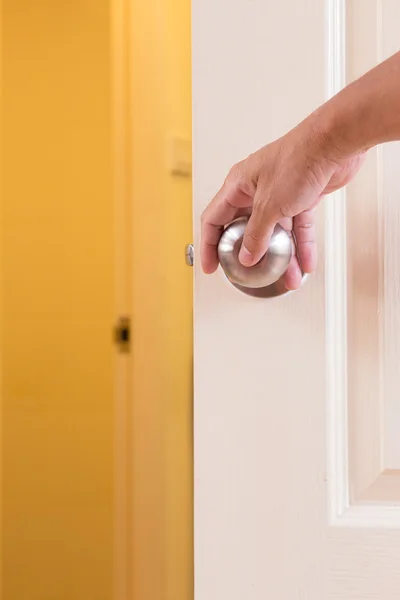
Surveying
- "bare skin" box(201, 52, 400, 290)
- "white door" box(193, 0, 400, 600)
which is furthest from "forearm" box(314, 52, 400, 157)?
"white door" box(193, 0, 400, 600)

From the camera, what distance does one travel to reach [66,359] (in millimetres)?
2230

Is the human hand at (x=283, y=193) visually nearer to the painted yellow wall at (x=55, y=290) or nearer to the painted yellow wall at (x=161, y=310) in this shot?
the painted yellow wall at (x=161, y=310)

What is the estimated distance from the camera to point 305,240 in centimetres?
55

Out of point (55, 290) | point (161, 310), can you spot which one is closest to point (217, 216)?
point (161, 310)

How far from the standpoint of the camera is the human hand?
18.5 inches

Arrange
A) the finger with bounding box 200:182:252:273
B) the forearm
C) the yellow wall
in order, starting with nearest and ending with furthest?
the forearm, the finger with bounding box 200:182:252:273, the yellow wall

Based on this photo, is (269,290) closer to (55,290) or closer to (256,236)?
(256,236)

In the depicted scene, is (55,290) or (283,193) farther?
(55,290)

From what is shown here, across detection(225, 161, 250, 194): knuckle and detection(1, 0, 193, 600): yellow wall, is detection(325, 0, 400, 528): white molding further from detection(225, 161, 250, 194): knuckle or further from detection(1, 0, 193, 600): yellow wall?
detection(1, 0, 193, 600): yellow wall

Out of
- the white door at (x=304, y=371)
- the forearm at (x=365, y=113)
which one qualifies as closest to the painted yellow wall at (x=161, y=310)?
the white door at (x=304, y=371)

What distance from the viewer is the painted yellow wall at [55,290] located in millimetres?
2189

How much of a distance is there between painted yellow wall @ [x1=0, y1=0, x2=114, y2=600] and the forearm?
5.95 ft

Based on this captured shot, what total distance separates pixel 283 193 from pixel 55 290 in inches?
71.7

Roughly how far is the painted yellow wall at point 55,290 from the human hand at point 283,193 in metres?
1.72
